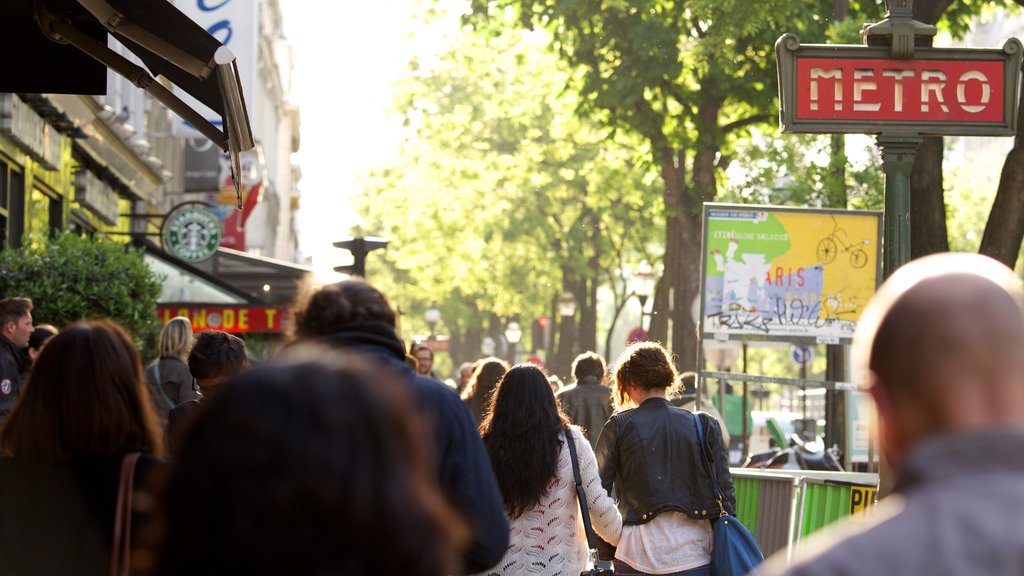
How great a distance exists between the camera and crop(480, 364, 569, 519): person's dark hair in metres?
6.70

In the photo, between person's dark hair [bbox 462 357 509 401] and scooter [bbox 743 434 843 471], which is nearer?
Result: person's dark hair [bbox 462 357 509 401]

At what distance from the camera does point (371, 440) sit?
6.46 feet

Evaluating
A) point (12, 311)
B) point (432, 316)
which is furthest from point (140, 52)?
point (432, 316)

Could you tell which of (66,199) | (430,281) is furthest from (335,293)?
(430,281)

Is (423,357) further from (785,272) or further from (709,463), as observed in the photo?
(709,463)

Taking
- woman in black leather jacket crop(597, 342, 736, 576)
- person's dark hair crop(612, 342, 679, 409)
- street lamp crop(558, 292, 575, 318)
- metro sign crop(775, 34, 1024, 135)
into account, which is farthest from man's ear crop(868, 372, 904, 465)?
street lamp crop(558, 292, 575, 318)

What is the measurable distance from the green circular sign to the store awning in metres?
17.0

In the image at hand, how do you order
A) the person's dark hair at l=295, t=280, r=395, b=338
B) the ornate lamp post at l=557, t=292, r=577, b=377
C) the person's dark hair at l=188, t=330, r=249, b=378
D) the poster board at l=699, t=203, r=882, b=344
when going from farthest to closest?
the ornate lamp post at l=557, t=292, r=577, b=377 → the poster board at l=699, t=203, r=882, b=344 → the person's dark hair at l=188, t=330, r=249, b=378 → the person's dark hair at l=295, t=280, r=395, b=338

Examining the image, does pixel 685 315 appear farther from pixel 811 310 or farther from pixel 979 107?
pixel 979 107

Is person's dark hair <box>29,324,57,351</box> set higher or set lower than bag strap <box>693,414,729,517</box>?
higher

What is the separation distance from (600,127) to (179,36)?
15.9 metres

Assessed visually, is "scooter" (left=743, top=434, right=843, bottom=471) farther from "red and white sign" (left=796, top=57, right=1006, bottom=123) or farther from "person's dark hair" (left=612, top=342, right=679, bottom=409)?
"person's dark hair" (left=612, top=342, right=679, bottom=409)

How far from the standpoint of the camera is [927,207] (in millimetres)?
12977

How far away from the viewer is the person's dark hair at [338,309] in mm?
4035
